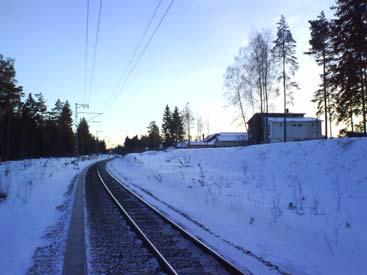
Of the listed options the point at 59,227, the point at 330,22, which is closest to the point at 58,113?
the point at 330,22

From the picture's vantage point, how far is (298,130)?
195 ft

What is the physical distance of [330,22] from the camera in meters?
41.9

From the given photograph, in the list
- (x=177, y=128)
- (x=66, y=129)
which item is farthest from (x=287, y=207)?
(x=177, y=128)

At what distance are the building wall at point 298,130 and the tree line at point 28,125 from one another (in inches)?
1540

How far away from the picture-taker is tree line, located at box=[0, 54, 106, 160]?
56.3 m

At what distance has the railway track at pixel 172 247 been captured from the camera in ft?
23.6

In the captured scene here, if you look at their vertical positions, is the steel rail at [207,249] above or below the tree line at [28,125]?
below

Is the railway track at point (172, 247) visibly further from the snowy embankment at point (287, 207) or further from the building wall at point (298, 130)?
the building wall at point (298, 130)

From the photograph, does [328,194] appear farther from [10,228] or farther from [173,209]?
[10,228]

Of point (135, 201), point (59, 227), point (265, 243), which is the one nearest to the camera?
point (265, 243)

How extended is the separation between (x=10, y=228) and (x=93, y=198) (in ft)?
20.5

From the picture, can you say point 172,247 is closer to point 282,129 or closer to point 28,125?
point 282,129

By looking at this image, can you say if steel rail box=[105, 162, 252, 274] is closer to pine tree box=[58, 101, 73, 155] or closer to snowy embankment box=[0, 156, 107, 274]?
snowy embankment box=[0, 156, 107, 274]

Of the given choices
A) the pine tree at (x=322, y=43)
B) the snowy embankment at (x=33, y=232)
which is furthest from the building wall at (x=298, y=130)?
the snowy embankment at (x=33, y=232)
